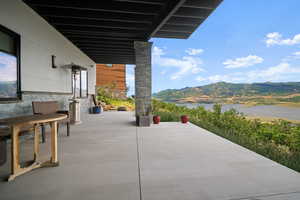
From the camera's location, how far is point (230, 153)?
2.93 metres

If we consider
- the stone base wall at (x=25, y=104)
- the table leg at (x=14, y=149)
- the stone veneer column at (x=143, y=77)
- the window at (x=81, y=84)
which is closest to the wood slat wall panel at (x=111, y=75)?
the window at (x=81, y=84)

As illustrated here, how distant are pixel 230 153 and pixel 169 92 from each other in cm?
795

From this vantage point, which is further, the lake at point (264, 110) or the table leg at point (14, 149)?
the lake at point (264, 110)

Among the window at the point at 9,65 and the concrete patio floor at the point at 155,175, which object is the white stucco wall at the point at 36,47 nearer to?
the window at the point at 9,65

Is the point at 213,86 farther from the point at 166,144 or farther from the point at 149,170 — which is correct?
the point at 149,170

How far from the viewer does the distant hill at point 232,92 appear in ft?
19.3

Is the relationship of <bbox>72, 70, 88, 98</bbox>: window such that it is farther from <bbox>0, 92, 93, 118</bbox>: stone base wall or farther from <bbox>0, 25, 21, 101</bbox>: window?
<bbox>0, 25, 21, 101</bbox>: window

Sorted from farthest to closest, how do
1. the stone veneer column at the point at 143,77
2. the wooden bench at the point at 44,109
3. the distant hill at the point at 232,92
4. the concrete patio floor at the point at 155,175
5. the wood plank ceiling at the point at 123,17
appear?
1. the distant hill at the point at 232,92
2. the stone veneer column at the point at 143,77
3. the wooden bench at the point at 44,109
4. the wood plank ceiling at the point at 123,17
5. the concrete patio floor at the point at 155,175

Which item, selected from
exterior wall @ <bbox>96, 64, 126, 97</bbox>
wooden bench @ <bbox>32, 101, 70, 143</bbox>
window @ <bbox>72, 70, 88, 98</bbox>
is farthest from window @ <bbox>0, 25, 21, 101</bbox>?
exterior wall @ <bbox>96, 64, 126, 97</bbox>

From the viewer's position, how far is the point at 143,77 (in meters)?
5.62

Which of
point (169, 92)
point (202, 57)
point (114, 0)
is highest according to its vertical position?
point (202, 57)

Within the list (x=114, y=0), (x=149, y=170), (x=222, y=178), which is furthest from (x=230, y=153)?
(x=114, y=0)

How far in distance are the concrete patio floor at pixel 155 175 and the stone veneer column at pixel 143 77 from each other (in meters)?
2.37

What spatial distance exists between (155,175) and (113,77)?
12070 millimetres
